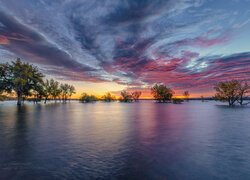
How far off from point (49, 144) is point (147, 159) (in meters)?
7.63

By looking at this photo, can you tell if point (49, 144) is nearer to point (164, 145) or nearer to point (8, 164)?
point (8, 164)

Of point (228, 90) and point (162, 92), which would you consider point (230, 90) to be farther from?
point (162, 92)

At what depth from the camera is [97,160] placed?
6688 millimetres

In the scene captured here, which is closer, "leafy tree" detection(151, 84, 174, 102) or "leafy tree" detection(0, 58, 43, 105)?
"leafy tree" detection(0, 58, 43, 105)

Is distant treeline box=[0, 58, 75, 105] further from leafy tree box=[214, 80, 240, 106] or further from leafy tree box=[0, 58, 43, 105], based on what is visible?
leafy tree box=[214, 80, 240, 106]

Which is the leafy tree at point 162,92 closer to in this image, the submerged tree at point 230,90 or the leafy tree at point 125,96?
the leafy tree at point 125,96

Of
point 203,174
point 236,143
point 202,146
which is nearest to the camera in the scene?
point 203,174

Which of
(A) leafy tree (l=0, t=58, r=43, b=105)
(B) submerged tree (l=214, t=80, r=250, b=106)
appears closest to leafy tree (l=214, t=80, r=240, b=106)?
(B) submerged tree (l=214, t=80, r=250, b=106)

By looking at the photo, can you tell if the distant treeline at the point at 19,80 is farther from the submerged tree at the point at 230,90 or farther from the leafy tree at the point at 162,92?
the leafy tree at the point at 162,92

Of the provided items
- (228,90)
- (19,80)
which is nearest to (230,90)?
(228,90)

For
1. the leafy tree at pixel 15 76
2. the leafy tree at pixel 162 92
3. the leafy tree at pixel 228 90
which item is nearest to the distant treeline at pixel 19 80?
the leafy tree at pixel 15 76

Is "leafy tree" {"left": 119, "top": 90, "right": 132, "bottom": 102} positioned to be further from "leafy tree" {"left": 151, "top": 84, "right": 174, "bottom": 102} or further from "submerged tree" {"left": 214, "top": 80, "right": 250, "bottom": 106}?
"submerged tree" {"left": 214, "top": 80, "right": 250, "bottom": 106}

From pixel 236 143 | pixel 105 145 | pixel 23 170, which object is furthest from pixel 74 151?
pixel 236 143

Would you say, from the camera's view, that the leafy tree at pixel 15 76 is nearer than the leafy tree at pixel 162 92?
Yes
